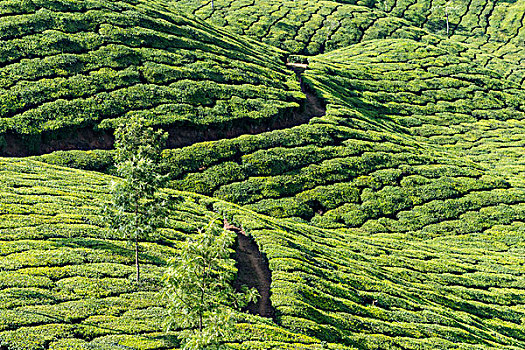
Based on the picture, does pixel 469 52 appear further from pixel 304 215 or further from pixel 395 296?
pixel 395 296

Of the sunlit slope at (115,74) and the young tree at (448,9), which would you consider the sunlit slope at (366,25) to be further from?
the sunlit slope at (115,74)

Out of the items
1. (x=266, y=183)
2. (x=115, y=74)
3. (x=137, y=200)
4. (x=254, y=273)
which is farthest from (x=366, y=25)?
(x=137, y=200)

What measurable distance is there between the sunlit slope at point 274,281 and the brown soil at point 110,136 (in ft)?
14.8

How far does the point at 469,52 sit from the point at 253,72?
71.7m

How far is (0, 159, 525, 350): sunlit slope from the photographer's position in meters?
21.6

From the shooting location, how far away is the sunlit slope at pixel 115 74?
45.8 metres

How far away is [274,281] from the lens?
94.6 ft

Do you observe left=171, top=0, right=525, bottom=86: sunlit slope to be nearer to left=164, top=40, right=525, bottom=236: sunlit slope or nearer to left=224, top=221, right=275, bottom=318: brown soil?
left=164, top=40, right=525, bottom=236: sunlit slope

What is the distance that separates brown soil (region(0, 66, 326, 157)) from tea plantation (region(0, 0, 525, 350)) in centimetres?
19

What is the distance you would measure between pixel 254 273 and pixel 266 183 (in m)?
17.3

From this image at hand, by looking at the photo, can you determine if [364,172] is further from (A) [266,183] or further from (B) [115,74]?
(B) [115,74]

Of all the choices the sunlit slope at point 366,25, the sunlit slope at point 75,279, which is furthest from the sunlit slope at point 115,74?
the sunlit slope at point 366,25

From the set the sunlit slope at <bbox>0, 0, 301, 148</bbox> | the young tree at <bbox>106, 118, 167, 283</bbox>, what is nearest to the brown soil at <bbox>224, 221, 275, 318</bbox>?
the young tree at <bbox>106, 118, 167, 283</bbox>

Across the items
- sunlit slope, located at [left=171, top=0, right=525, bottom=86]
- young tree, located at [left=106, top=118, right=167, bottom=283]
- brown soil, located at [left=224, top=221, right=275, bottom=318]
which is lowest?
brown soil, located at [left=224, top=221, right=275, bottom=318]
